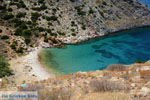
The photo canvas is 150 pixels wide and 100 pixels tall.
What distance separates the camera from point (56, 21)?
41.4 meters

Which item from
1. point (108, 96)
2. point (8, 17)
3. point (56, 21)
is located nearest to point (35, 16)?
point (56, 21)

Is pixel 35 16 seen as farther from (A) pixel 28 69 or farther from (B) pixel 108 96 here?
(B) pixel 108 96

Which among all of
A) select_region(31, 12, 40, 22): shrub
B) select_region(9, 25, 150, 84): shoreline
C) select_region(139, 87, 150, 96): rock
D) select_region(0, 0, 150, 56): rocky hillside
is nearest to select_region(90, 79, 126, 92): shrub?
select_region(139, 87, 150, 96): rock

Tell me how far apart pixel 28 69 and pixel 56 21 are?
21493 millimetres

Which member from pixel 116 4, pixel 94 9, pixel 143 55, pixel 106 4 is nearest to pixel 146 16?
pixel 116 4

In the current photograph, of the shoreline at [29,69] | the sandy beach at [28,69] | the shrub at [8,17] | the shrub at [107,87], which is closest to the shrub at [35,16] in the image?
the shrub at [8,17]

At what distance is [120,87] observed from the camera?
27.3ft

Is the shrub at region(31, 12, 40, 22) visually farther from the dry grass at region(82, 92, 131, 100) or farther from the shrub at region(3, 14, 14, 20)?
the dry grass at region(82, 92, 131, 100)

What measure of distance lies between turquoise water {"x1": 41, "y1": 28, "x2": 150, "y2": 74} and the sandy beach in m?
2.09

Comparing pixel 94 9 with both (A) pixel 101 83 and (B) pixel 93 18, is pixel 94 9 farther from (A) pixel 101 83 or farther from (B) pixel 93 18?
(A) pixel 101 83

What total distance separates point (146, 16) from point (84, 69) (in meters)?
51.6

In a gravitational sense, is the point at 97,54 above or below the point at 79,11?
below

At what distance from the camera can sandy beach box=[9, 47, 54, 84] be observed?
66.4 ft

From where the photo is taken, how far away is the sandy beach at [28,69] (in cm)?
Answer: 2023
